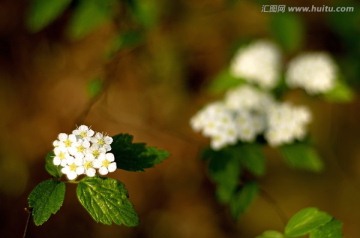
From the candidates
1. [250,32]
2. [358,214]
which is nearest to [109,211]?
[358,214]

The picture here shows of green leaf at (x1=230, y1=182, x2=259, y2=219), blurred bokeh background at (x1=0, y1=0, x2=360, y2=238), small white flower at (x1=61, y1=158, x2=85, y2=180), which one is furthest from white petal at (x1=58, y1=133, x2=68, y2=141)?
blurred bokeh background at (x1=0, y1=0, x2=360, y2=238)

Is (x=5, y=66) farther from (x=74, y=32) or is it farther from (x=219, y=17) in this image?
(x=219, y=17)

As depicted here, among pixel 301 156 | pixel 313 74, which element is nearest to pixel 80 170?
pixel 301 156

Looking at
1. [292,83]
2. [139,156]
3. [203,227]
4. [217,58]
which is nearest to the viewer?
[139,156]

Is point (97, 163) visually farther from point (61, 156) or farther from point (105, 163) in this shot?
point (61, 156)

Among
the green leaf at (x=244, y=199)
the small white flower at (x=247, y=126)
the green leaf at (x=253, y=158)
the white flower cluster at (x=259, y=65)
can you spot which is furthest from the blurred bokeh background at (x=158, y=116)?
the green leaf at (x=244, y=199)

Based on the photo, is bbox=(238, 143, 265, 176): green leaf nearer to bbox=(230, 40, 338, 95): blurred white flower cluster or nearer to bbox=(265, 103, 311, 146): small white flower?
bbox=(265, 103, 311, 146): small white flower
